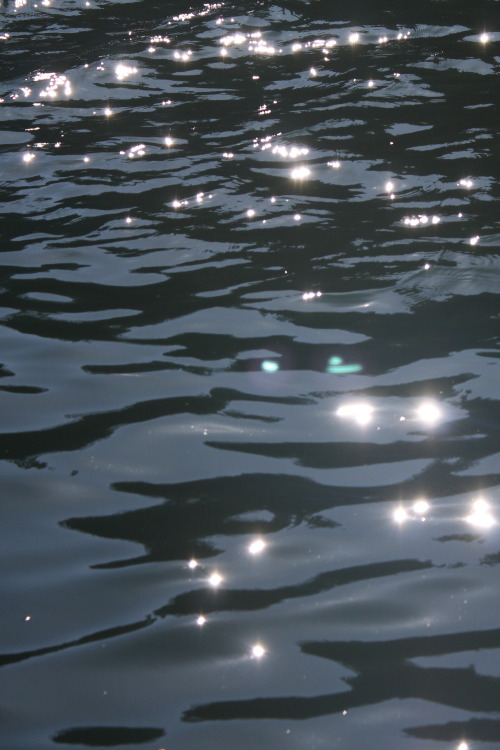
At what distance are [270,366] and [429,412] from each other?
0.79 meters

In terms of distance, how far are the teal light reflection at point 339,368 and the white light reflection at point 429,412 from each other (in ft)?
1.30

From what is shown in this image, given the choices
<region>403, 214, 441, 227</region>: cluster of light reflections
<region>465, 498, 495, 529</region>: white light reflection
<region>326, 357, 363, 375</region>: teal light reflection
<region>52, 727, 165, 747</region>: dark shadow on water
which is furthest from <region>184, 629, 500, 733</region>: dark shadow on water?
<region>403, 214, 441, 227</region>: cluster of light reflections

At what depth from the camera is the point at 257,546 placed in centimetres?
279

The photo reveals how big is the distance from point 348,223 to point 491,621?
341 cm

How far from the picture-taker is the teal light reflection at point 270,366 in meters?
3.87

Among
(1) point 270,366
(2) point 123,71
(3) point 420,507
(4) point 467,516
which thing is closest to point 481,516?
(4) point 467,516

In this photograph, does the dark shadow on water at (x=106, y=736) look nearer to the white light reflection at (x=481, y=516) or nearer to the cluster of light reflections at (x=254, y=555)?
the cluster of light reflections at (x=254, y=555)

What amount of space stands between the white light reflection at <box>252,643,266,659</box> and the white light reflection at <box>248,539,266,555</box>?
0.40 metres

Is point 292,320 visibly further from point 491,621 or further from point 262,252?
point 491,621

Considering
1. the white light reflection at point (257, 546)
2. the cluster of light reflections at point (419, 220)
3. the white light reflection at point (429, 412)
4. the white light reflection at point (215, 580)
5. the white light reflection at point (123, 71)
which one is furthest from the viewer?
the white light reflection at point (123, 71)

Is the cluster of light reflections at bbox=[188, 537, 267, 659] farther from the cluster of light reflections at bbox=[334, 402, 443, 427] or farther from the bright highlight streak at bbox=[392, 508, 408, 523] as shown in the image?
the cluster of light reflections at bbox=[334, 402, 443, 427]

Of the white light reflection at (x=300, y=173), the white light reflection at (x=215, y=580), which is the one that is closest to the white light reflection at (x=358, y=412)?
the white light reflection at (x=215, y=580)

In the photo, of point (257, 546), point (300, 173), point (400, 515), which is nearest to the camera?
point (257, 546)

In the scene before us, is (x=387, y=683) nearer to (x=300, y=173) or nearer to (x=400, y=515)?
(x=400, y=515)
